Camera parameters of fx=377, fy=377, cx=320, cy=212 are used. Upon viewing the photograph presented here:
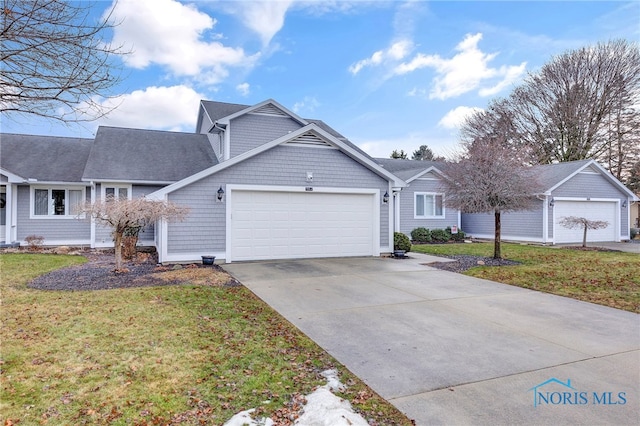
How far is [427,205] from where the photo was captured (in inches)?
816

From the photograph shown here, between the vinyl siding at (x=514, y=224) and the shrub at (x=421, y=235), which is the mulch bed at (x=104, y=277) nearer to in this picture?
the shrub at (x=421, y=235)

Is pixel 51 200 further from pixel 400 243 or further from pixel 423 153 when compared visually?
pixel 423 153

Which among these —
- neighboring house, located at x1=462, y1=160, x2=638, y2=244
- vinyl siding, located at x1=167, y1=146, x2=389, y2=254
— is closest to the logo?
vinyl siding, located at x1=167, y1=146, x2=389, y2=254

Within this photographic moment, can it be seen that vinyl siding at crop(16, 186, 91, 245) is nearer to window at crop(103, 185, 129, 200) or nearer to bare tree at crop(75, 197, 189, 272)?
window at crop(103, 185, 129, 200)

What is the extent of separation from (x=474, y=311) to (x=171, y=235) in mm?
8462

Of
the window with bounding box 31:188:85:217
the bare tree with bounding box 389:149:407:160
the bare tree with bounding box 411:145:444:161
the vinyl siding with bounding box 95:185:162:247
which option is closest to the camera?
the vinyl siding with bounding box 95:185:162:247

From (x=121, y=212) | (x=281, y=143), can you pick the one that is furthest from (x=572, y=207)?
(x=121, y=212)

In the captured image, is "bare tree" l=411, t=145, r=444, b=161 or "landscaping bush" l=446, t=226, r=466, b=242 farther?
"bare tree" l=411, t=145, r=444, b=161

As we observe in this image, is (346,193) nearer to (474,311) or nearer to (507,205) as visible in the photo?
(507,205)

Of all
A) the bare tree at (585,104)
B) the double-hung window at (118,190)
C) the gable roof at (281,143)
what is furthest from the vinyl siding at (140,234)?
the bare tree at (585,104)

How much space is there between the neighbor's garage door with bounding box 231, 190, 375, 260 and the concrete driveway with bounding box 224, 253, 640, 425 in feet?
11.8

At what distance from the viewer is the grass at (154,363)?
3.12 meters

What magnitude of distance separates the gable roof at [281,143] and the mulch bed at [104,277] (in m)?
2.14

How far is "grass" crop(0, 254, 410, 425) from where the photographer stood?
10.2ft
